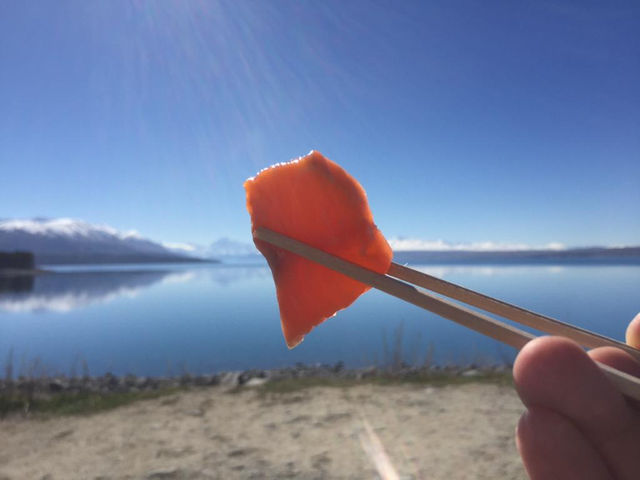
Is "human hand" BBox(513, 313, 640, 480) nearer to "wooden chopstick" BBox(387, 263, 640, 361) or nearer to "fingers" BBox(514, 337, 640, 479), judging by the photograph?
"fingers" BBox(514, 337, 640, 479)

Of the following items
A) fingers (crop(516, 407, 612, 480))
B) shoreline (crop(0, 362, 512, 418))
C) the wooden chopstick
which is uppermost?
the wooden chopstick

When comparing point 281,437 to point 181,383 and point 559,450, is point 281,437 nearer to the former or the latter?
point 181,383

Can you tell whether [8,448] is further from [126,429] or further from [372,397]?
[372,397]

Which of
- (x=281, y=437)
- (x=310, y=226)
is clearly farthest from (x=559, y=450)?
(x=281, y=437)

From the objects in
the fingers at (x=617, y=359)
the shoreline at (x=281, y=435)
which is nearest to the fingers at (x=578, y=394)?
the fingers at (x=617, y=359)

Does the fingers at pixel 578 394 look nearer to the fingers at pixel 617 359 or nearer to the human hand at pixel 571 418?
the human hand at pixel 571 418

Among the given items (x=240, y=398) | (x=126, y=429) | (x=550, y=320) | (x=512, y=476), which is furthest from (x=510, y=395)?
(x=550, y=320)

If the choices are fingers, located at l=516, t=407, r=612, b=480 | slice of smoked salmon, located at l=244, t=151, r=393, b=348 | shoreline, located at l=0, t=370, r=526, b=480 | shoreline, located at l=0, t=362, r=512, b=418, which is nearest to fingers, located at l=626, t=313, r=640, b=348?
fingers, located at l=516, t=407, r=612, b=480
